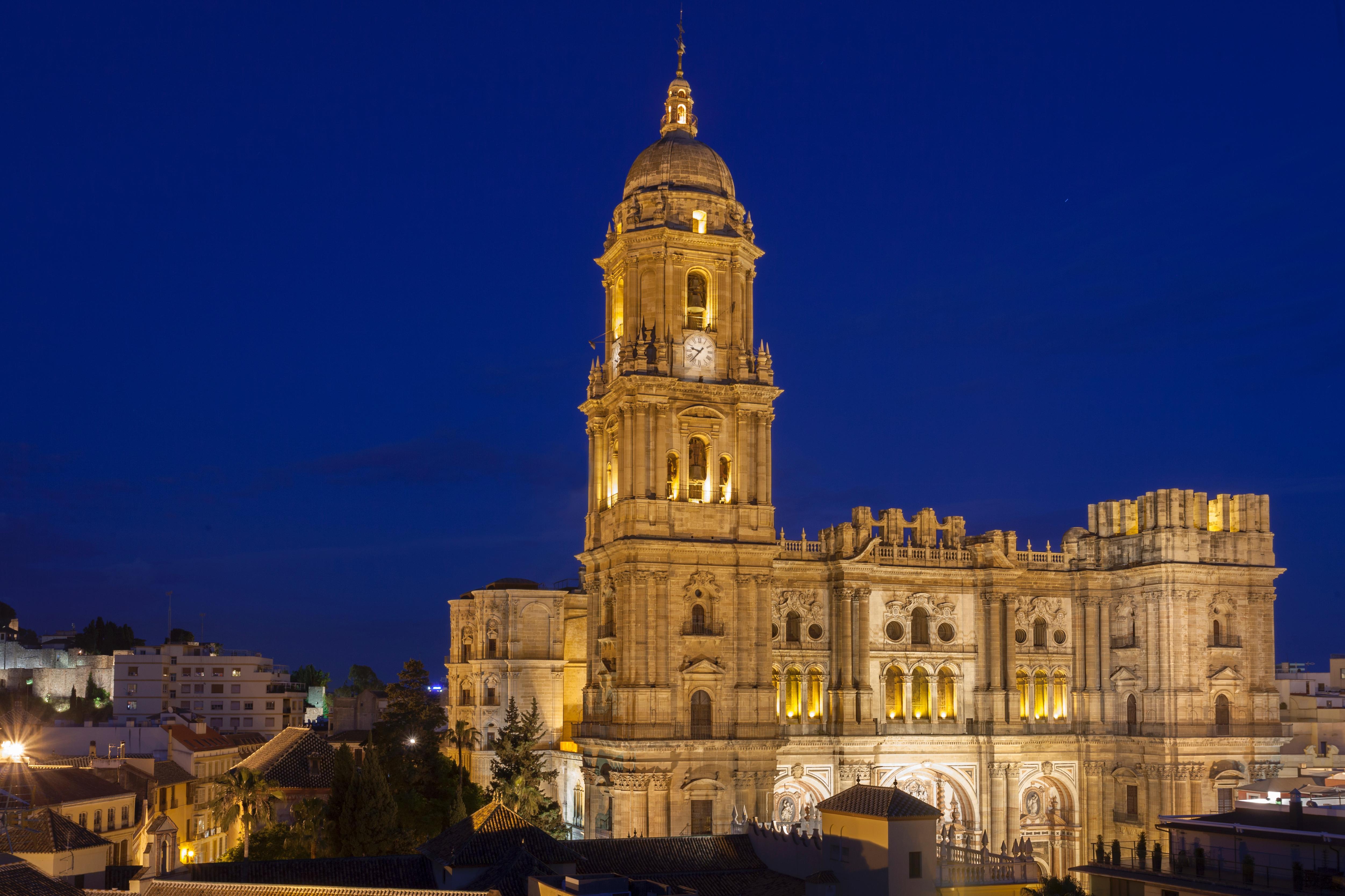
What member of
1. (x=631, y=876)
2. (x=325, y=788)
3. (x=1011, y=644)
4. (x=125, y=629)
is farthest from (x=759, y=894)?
(x=125, y=629)

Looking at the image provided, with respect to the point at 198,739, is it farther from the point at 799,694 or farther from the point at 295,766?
the point at 799,694

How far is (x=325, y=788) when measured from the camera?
8488cm

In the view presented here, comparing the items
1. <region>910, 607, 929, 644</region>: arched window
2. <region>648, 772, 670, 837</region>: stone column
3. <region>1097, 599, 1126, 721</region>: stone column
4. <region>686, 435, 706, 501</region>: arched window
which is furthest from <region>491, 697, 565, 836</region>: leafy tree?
<region>1097, 599, 1126, 721</region>: stone column

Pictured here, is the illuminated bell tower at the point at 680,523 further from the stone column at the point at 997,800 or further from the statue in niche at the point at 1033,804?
the statue in niche at the point at 1033,804

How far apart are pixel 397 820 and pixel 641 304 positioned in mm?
27882

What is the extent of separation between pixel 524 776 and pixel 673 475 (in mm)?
16643

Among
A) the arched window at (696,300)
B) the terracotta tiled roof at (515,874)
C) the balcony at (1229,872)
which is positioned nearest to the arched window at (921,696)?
the arched window at (696,300)

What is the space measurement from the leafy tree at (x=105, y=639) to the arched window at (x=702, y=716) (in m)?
107

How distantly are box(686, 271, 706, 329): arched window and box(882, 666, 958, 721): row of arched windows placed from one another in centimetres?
2039

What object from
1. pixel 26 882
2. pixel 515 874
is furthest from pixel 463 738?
pixel 26 882

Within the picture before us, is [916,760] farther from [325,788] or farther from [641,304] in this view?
[325,788]

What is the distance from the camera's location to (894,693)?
2886 inches

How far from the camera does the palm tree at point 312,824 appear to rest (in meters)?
65.0

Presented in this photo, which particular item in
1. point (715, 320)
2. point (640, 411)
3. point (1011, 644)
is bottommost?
point (1011, 644)
